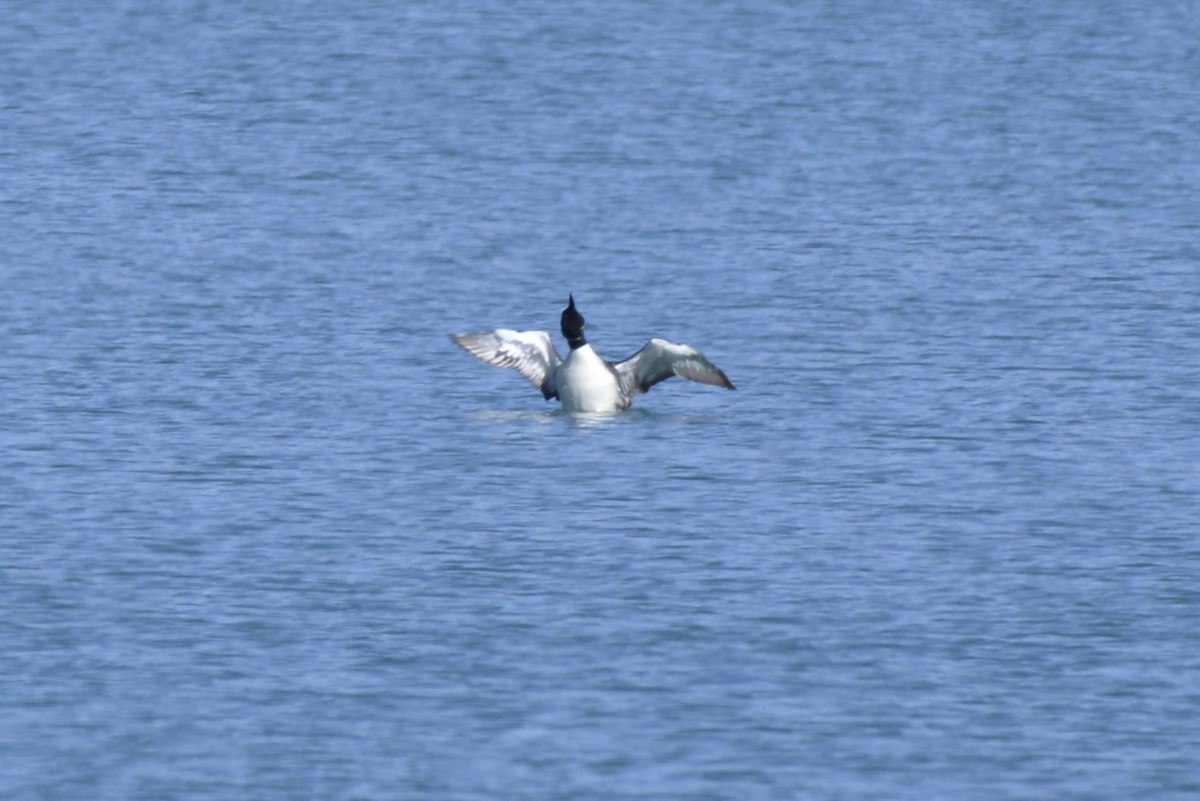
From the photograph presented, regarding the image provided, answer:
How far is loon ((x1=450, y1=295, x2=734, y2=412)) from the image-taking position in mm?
26766

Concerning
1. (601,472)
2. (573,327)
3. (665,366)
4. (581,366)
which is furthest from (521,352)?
(601,472)

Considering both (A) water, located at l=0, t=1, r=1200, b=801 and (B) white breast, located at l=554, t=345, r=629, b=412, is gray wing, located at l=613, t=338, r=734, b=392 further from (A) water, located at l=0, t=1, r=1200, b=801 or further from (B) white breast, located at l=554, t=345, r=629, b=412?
(A) water, located at l=0, t=1, r=1200, b=801

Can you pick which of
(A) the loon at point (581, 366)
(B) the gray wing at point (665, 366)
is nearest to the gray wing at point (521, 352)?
(A) the loon at point (581, 366)

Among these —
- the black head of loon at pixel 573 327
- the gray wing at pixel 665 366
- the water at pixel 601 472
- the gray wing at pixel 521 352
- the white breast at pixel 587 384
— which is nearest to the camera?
the water at pixel 601 472

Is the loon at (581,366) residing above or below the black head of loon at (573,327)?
below

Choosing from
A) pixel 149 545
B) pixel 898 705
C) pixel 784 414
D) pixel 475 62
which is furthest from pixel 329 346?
pixel 475 62

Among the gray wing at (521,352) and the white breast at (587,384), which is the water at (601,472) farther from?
the gray wing at (521,352)

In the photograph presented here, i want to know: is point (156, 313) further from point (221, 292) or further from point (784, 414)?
point (784, 414)

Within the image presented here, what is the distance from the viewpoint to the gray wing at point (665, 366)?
87.1ft

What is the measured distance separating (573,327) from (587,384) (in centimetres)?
64

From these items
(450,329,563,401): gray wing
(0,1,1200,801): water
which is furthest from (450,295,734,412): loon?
(0,1,1200,801): water

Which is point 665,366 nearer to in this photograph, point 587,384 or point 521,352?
point 587,384

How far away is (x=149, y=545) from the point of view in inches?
844

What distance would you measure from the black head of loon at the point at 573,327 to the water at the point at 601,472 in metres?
0.76
